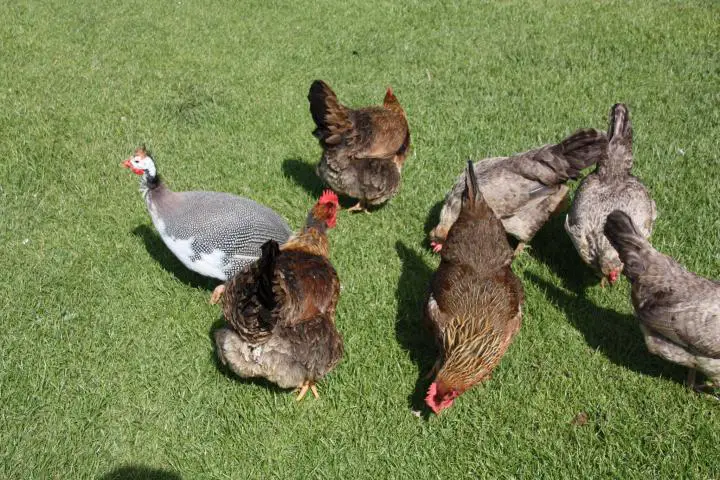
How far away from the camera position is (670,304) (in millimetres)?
3730

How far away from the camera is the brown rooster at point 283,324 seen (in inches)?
129

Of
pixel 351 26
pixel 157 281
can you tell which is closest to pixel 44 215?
pixel 157 281

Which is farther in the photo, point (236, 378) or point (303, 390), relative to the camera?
point (236, 378)

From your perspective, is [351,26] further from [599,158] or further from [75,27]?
[599,158]

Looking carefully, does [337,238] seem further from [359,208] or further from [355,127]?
[355,127]

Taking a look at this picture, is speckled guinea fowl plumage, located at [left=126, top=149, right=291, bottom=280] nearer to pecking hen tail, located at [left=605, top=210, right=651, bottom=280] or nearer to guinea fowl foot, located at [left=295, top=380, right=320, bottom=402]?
guinea fowl foot, located at [left=295, top=380, right=320, bottom=402]

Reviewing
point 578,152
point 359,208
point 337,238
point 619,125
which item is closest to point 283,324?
point 337,238

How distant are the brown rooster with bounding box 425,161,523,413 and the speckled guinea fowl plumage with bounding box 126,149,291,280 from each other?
148cm

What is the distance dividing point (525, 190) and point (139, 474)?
12.6 feet

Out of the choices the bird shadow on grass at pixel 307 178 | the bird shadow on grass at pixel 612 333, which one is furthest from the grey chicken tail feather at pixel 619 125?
the bird shadow on grass at pixel 307 178

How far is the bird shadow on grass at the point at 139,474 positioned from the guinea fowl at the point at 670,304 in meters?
3.42

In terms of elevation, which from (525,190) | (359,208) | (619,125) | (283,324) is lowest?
(359,208)

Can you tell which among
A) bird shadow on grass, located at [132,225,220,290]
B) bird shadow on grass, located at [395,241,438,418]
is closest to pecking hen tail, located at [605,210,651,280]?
bird shadow on grass, located at [395,241,438,418]

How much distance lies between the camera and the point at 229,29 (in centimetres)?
964
